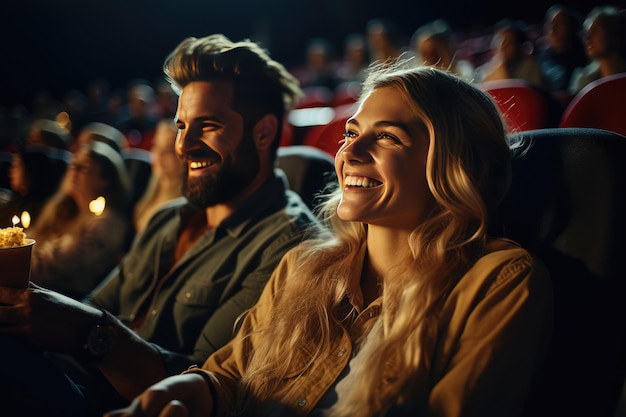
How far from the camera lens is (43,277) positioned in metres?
1.75

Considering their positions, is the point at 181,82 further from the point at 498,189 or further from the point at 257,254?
the point at 498,189

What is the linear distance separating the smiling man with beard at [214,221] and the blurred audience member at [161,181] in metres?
0.68

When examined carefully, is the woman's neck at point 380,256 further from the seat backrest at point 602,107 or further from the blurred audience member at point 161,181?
the blurred audience member at point 161,181

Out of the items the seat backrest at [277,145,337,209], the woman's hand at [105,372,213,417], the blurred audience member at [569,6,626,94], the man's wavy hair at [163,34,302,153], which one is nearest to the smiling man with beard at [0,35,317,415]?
the man's wavy hair at [163,34,302,153]

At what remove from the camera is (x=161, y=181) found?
219 centimetres

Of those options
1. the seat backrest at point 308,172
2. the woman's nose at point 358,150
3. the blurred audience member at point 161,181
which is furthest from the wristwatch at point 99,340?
the blurred audience member at point 161,181


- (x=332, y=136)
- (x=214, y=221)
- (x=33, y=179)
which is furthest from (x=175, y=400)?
(x=33, y=179)

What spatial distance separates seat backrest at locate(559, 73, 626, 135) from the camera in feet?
3.68

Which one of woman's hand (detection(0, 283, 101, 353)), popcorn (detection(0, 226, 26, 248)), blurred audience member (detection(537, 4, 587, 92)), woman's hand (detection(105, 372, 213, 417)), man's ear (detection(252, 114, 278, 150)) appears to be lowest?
woman's hand (detection(105, 372, 213, 417))

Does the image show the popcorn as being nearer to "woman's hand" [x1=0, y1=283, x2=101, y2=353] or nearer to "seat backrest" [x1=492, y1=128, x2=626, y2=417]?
"woman's hand" [x1=0, y1=283, x2=101, y2=353]


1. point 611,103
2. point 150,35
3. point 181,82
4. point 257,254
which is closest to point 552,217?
point 611,103

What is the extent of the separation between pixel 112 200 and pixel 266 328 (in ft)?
4.01

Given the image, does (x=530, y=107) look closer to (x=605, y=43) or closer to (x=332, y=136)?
(x=332, y=136)

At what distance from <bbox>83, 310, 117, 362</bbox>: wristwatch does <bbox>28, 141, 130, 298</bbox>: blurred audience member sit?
32.2 inches
